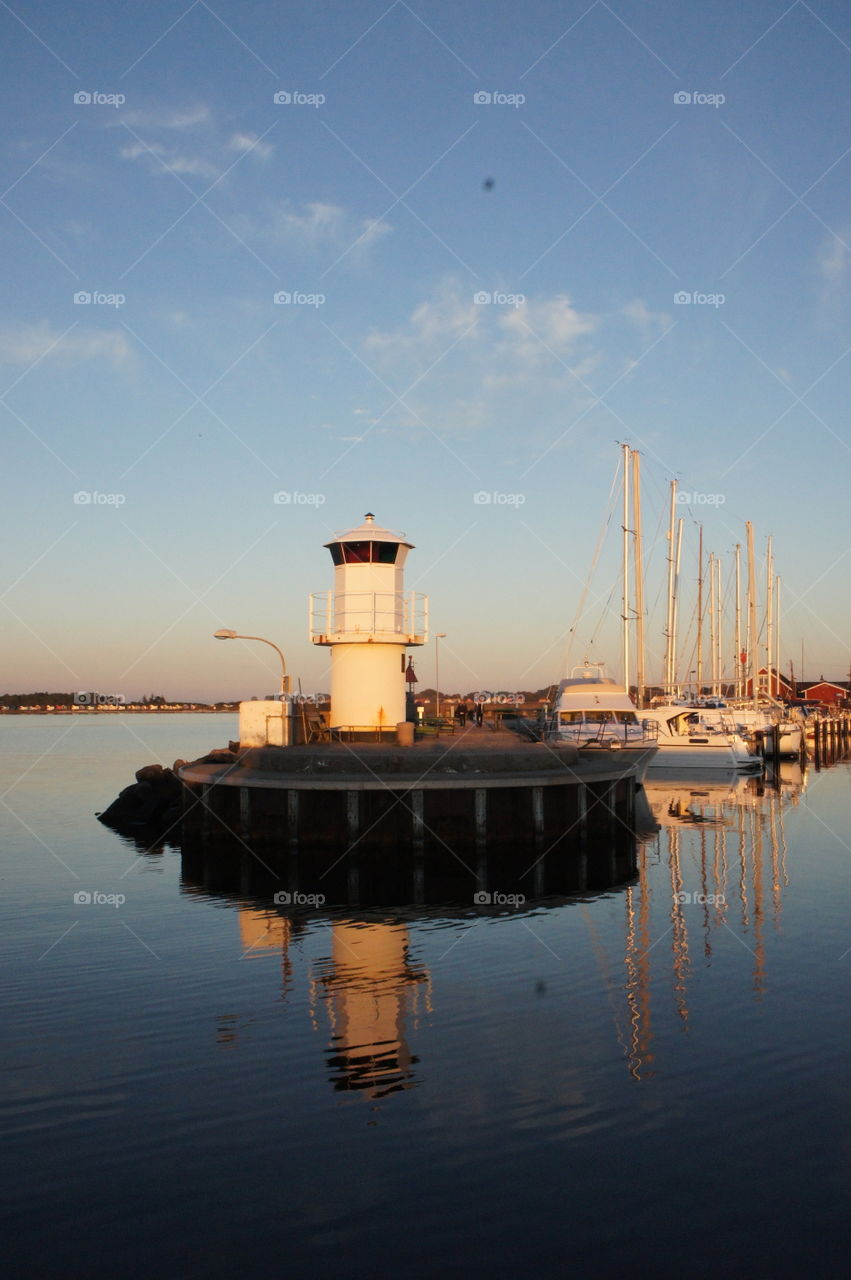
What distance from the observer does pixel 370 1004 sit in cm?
1453

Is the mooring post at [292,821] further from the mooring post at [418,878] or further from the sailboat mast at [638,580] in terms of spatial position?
the sailboat mast at [638,580]

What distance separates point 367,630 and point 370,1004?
18.4 meters

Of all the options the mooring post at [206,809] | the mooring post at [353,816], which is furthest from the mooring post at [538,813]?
the mooring post at [206,809]

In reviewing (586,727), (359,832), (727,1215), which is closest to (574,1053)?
(727,1215)

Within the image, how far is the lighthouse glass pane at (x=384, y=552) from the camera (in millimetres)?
32094

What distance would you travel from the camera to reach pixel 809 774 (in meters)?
61.2

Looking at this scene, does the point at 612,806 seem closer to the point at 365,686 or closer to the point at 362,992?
the point at 365,686

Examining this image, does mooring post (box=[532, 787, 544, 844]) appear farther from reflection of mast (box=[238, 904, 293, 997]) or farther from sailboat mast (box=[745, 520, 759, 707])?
sailboat mast (box=[745, 520, 759, 707])

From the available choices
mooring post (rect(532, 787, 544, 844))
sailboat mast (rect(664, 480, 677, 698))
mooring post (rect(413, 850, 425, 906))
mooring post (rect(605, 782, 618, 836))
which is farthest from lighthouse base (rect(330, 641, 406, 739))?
sailboat mast (rect(664, 480, 677, 698))

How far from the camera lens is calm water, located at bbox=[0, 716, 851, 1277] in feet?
27.0

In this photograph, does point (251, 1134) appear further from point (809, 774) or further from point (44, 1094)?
point (809, 774)

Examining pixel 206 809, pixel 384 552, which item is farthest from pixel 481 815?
pixel 384 552

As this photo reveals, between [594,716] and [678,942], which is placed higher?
[594,716]

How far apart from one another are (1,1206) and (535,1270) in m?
4.82
